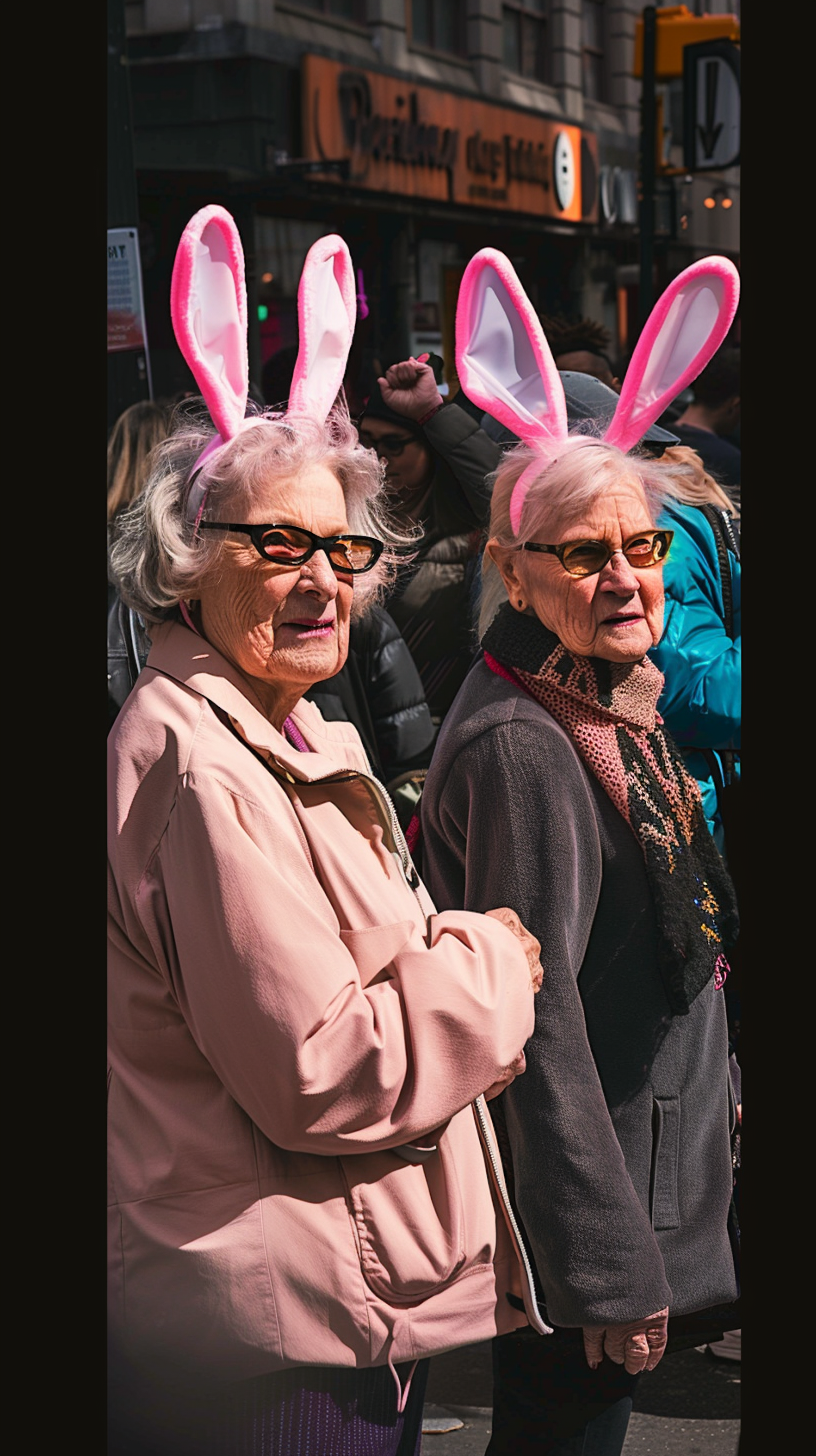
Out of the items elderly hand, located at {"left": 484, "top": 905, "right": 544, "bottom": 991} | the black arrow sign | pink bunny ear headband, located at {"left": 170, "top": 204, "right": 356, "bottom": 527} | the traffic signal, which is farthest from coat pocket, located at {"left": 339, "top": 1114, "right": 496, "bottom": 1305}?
the traffic signal

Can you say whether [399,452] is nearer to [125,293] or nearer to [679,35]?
[125,293]

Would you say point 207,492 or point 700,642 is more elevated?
point 207,492

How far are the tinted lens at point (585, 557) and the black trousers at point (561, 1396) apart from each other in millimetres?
1047

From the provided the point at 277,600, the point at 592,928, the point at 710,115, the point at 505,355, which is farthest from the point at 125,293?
the point at 710,115

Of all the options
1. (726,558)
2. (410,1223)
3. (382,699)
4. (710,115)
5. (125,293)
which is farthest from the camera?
(710,115)

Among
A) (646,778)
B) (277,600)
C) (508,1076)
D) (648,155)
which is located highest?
(648,155)

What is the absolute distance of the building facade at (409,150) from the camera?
11.7 m

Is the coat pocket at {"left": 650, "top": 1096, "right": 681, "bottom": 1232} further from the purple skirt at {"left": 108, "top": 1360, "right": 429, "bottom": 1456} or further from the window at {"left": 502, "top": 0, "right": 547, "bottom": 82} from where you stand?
the window at {"left": 502, "top": 0, "right": 547, "bottom": 82}

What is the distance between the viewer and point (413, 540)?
2.12 m

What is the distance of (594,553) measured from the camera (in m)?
2.14

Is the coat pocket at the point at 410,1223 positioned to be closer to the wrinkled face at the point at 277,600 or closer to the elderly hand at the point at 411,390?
the wrinkled face at the point at 277,600

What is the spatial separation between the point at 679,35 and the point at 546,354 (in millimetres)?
7398

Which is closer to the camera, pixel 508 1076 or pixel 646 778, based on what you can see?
pixel 508 1076

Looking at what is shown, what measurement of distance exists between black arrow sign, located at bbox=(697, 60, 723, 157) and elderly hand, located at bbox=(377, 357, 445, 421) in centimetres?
595
